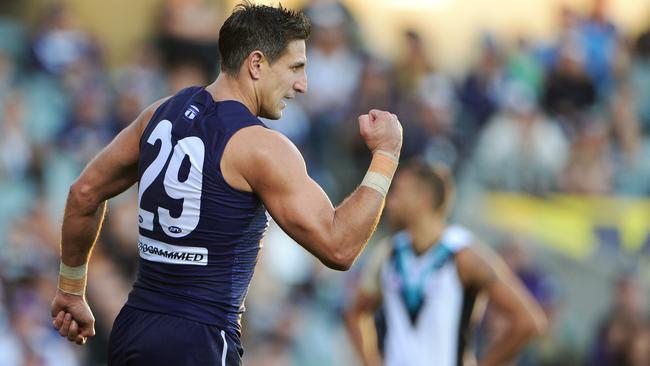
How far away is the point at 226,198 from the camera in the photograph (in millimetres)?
5113

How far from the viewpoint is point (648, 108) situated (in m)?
15.6

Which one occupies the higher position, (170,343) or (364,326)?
(170,343)

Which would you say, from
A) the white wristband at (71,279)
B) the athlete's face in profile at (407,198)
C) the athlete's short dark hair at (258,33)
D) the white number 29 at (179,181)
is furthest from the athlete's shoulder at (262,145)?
the athlete's face in profile at (407,198)

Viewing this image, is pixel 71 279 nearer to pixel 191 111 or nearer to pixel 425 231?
pixel 191 111

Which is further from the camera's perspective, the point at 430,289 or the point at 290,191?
the point at 430,289

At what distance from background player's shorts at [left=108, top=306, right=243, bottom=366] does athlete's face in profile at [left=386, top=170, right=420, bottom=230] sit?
3.52m

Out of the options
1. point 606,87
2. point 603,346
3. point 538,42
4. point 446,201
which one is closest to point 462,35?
point 538,42

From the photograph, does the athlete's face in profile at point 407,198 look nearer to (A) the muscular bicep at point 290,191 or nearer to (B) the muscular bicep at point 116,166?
(B) the muscular bicep at point 116,166

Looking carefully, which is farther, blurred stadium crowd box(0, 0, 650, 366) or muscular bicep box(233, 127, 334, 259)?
blurred stadium crowd box(0, 0, 650, 366)

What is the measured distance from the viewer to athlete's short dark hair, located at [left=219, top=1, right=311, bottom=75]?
529 cm

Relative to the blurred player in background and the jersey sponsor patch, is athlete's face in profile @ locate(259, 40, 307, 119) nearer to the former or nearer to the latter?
the jersey sponsor patch

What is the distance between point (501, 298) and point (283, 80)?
3.59 metres

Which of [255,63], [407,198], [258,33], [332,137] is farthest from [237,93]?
[332,137]

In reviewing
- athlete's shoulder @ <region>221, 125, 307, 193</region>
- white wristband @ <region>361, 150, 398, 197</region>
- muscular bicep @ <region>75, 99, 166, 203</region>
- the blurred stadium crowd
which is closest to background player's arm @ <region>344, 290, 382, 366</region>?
the blurred stadium crowd
